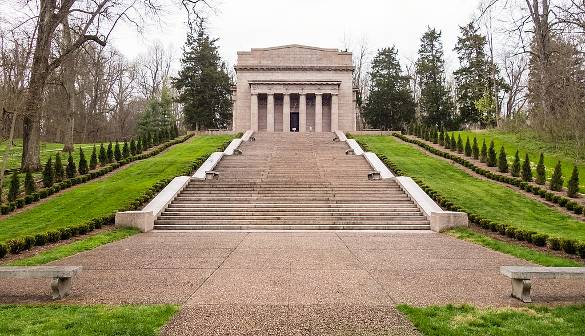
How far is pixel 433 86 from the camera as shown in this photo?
59500mm

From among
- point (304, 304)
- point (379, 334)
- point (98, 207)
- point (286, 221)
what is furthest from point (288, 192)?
point (379, 334)

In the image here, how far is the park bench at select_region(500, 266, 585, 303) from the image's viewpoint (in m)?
Result: 6.71

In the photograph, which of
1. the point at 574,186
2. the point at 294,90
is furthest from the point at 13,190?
the point at 294,90

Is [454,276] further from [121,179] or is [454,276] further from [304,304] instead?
[121,179]

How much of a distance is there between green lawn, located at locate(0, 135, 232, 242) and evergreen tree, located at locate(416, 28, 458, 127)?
4140cm

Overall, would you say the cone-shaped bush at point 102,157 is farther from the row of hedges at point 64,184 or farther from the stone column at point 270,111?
the stone column at point 270,111

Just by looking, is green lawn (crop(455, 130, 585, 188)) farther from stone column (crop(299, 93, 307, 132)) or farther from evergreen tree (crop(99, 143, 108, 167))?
evergreen tree (crop(99, 143, 108, 167))

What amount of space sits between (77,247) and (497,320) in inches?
382

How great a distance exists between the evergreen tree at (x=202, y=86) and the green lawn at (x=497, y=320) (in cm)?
5296

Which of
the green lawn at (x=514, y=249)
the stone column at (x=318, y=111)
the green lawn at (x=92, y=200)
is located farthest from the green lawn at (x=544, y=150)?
the green lawn at (x=92, y=200)

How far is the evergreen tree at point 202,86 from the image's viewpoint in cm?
5684

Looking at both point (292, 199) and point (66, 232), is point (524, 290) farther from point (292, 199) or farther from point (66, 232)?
Answer: point (292, 199)

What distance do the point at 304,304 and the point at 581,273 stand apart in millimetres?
4255

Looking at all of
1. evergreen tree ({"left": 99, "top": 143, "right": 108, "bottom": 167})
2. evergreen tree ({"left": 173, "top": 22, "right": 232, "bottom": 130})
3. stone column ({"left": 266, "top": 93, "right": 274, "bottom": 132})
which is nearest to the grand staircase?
evergreen tree ({"left": 99, "top": 143, "right": 108, "bottom": 167})
